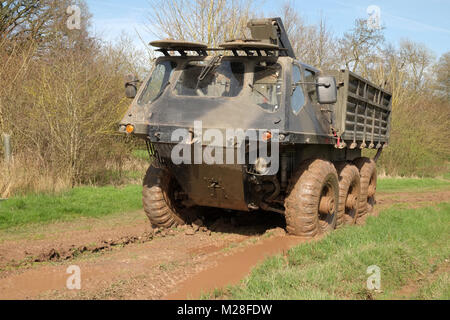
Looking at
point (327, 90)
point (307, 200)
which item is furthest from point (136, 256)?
point (327, 90)

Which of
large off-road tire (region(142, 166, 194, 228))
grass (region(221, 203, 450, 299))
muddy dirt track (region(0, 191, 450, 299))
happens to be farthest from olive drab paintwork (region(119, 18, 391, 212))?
grass (region(221, 203, 450, 299))

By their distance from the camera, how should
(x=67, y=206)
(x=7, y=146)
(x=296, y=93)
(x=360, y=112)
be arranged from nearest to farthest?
(x=296, y=93)
(x=360, y=112)
(x=67, y=206)
(x=7, y=146)

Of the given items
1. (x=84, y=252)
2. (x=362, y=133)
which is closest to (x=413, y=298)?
(x=84, y=252)

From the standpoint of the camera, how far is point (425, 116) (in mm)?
20312

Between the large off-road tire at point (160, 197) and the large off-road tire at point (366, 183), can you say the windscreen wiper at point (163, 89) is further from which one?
the large off-road tire at point (366, 183)

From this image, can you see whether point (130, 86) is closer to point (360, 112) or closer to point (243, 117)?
point (243, 117)

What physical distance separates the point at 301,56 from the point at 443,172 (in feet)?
27.1

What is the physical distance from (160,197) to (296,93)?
2395mm

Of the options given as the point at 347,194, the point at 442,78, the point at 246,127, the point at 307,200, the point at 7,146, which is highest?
the point at 442,78

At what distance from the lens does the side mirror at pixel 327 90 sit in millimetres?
6102

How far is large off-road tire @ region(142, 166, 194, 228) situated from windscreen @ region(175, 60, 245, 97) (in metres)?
1.28

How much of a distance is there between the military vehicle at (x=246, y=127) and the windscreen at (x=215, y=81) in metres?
0.01

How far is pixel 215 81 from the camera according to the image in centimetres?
645

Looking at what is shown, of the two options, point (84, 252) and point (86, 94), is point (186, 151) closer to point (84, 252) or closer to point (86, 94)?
point (84, 252)
